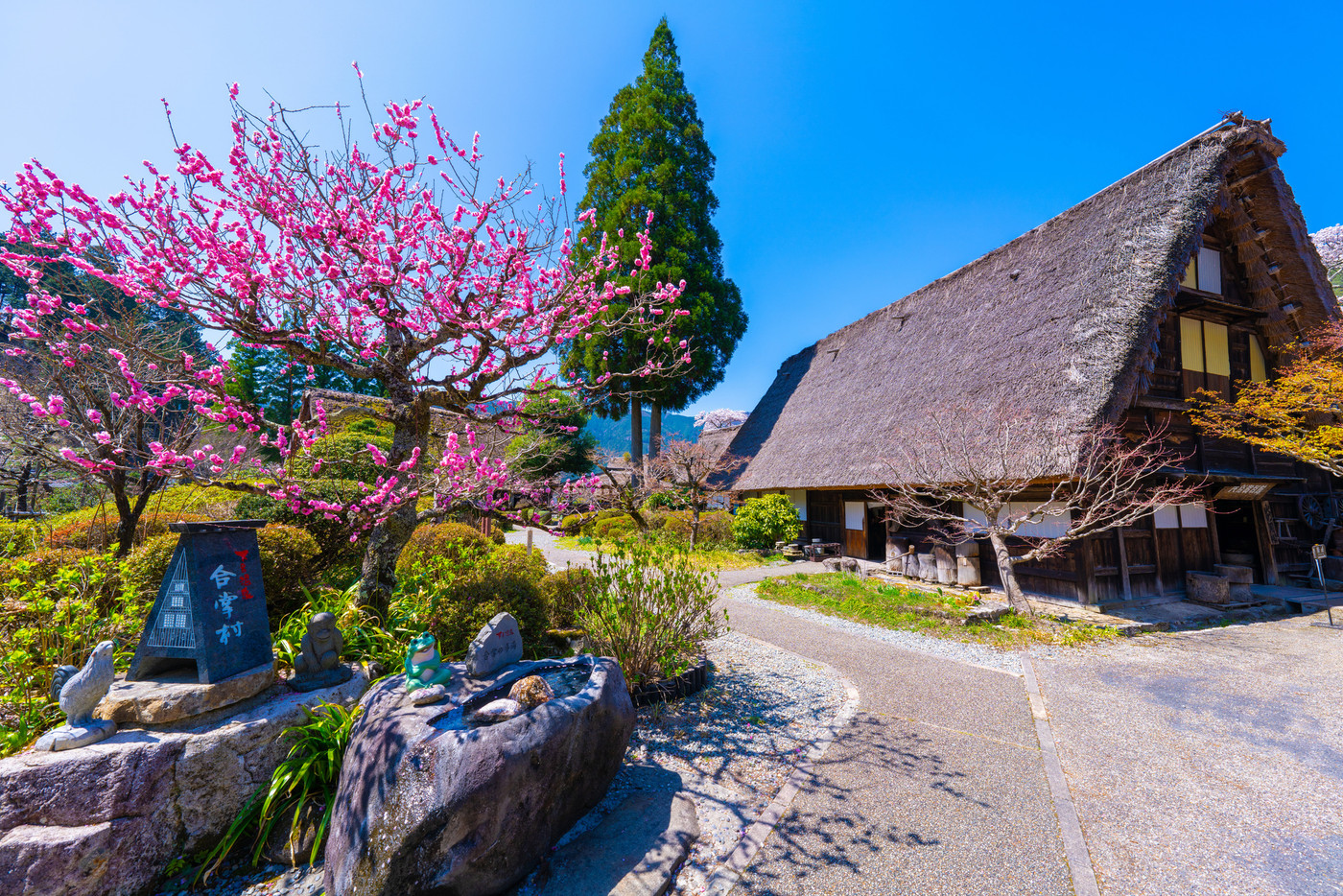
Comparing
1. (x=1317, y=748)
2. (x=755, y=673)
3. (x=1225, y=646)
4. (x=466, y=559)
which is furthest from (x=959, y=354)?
(x=466, y=559)

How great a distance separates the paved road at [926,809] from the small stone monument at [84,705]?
3.60m

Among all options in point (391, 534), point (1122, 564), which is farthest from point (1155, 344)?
point (391, 534)

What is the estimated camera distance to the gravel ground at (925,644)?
18.4 feet

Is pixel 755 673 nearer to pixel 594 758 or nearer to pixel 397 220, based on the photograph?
pixel 594 758

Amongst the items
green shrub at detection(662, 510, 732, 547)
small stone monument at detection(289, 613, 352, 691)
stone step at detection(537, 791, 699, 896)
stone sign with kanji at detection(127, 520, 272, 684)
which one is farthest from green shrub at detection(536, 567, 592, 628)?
green shrub at detection(662, 510, 732, 547)

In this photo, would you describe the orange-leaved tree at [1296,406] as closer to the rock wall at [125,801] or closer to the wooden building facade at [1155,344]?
the wooden building facade at [1155,344]

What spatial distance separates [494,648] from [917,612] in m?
6.56

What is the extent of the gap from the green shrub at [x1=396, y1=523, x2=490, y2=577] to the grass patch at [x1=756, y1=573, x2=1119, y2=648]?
5.28m

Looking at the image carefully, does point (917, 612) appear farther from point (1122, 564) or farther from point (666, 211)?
point (666, 211)

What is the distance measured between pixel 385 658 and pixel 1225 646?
9.83 metres

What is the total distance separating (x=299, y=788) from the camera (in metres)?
2.94

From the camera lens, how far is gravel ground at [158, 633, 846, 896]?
8.66 ft

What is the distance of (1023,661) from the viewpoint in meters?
5.58

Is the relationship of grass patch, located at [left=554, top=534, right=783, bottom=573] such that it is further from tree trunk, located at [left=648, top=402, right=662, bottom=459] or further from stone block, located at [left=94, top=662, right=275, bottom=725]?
stone block, located at [left=94, top=662, right=275, bottom=725]
